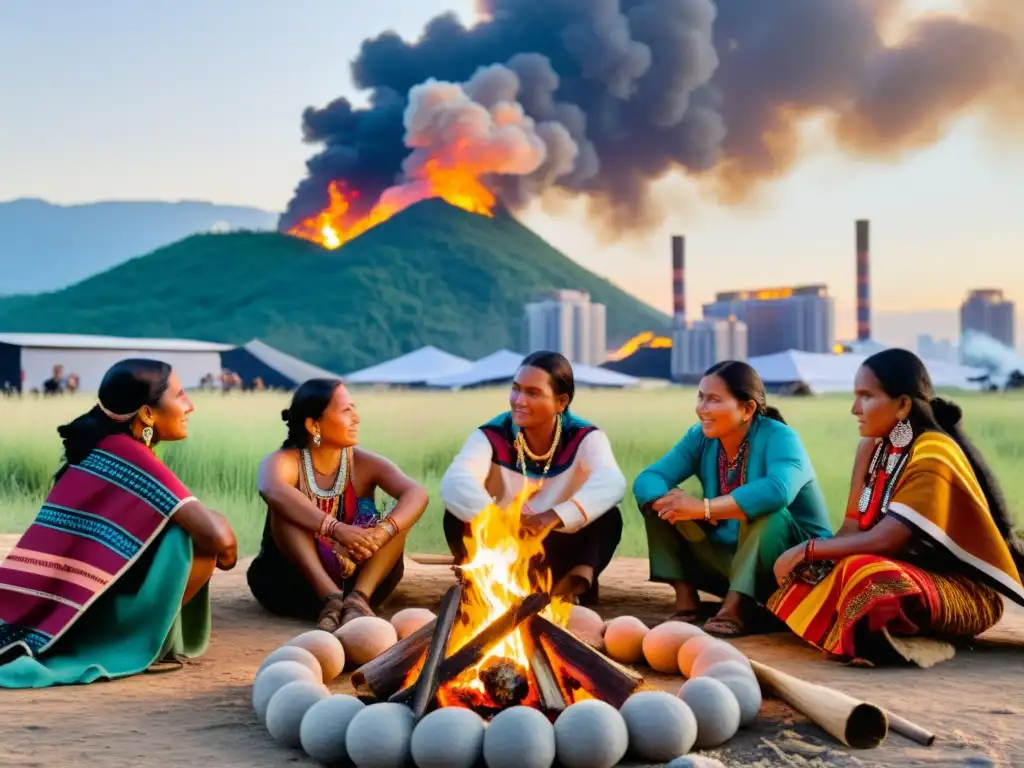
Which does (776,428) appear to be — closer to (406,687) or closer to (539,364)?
(539,364)

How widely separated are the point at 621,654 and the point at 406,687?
3.84 ft

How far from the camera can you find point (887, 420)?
14.5 ft

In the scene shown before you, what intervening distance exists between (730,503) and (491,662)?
1.73 metres

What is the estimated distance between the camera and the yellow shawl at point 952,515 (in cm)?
419

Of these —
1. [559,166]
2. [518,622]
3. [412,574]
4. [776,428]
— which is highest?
[559,166]

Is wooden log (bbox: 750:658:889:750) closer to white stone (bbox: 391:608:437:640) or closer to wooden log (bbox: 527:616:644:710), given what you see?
wooden log (bbox: 527:616:644:710)

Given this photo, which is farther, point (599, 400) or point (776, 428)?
point (599, 400)

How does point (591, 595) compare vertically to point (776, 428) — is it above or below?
below

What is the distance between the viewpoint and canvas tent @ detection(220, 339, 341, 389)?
3981 centimetres

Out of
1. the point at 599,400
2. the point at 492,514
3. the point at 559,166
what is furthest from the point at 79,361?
the point at 559,166

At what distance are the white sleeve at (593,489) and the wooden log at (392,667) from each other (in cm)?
146

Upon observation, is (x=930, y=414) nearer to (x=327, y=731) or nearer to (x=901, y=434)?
(x=901, y=434)

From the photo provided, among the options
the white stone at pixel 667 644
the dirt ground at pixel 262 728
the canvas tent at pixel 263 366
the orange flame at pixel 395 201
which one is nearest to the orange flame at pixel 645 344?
the orange flame at pixel 395 201

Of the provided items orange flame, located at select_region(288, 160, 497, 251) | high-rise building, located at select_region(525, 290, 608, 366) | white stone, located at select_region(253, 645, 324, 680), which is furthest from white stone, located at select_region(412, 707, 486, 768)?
orange flame, located at select_region(288, 160, 497, 251)
